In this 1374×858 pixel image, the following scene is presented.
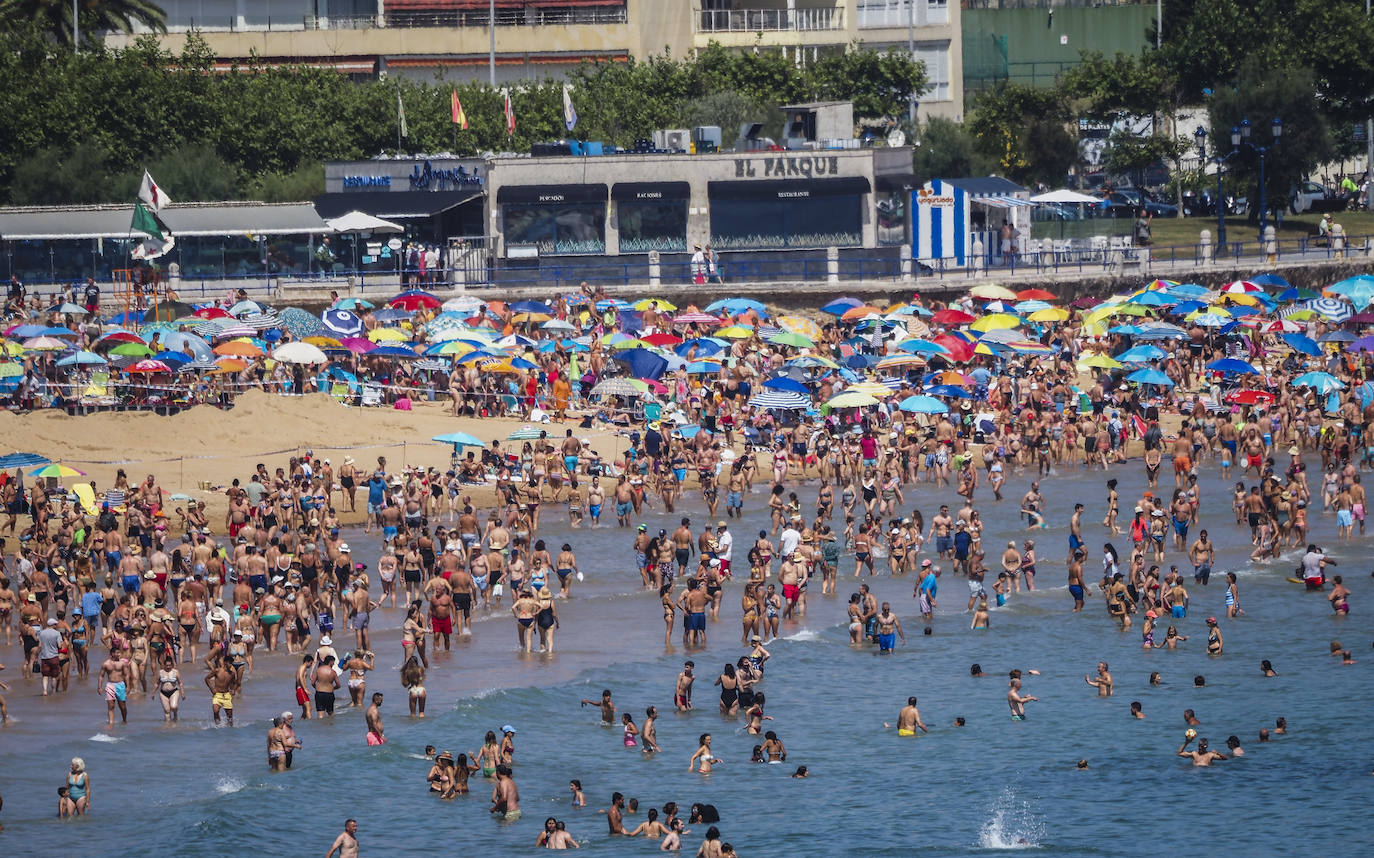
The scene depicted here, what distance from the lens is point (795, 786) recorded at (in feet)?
77.9

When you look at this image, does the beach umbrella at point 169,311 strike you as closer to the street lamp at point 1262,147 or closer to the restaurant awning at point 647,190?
the restaurant awning at point 647,190

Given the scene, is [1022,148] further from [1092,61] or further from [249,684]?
[249,684]

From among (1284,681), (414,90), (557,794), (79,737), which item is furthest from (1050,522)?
(414,90)

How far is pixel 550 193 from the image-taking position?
5534 cm

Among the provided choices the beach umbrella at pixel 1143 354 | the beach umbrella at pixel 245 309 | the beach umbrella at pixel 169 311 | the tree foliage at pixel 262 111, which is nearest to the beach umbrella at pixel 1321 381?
the beach umbrella at pixel 1143 354

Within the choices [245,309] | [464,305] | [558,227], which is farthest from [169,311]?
[558,227]

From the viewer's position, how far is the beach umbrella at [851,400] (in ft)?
131

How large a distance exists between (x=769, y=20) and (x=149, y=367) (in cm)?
3981

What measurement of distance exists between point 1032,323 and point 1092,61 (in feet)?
77.7

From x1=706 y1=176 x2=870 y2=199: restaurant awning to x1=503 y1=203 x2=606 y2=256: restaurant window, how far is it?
342 cm

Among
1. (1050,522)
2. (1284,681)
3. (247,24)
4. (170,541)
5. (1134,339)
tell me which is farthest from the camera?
(247,24)

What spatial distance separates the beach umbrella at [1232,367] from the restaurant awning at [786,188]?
48.0 ft

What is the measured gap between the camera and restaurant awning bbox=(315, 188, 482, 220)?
54.8 m

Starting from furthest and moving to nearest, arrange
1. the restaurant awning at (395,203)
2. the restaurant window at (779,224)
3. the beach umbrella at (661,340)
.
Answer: the restaurant window at (779,224)
the restaurant awning at (395,203)
the beach umbrella at (661,340)
